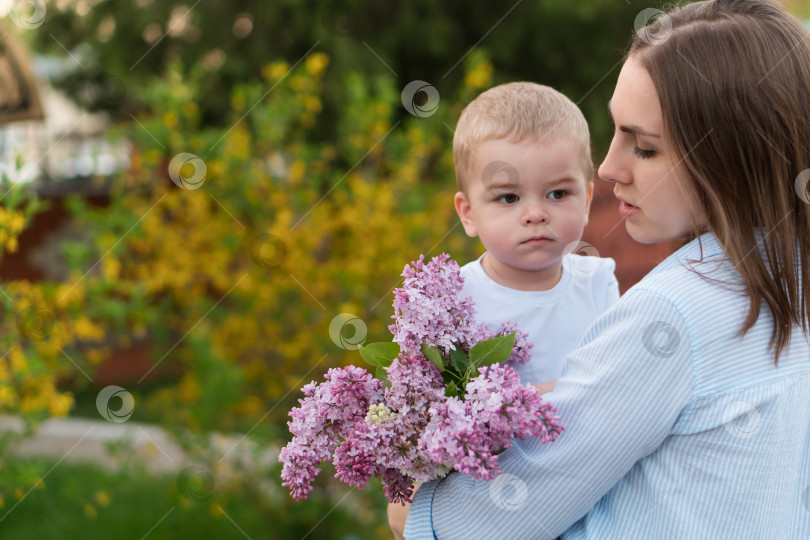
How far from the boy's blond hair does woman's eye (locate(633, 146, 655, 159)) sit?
14.1 inches

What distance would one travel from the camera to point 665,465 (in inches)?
50.3

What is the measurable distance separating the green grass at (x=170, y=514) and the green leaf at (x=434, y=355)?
2.47 metres

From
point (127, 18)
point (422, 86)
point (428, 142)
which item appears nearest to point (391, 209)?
point (428, 142)

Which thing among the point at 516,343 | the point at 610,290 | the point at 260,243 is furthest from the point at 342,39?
the point at 516,343

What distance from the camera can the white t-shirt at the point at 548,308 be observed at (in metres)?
1.80

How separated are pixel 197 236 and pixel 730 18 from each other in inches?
123

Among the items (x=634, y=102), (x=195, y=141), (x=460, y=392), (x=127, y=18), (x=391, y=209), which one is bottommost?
(x=391, y=209)

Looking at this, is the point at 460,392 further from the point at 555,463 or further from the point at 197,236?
the point at 197,236

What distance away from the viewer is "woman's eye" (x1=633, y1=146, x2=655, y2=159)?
54.4 inches

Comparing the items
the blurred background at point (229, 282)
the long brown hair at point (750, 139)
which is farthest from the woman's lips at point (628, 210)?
the blurred background at point (229, 282)

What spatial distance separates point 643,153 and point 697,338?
340 mm

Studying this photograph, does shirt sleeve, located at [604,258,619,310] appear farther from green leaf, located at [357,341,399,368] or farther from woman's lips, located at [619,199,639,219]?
green leaf, located at [357,341,399,368]

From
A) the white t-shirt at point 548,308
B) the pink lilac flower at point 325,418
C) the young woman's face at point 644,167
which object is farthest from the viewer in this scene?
the white t-shirt at point 548,308

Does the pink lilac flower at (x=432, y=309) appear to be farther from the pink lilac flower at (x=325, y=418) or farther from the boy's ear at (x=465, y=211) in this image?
the boy's ear at (x=465, y=211)
